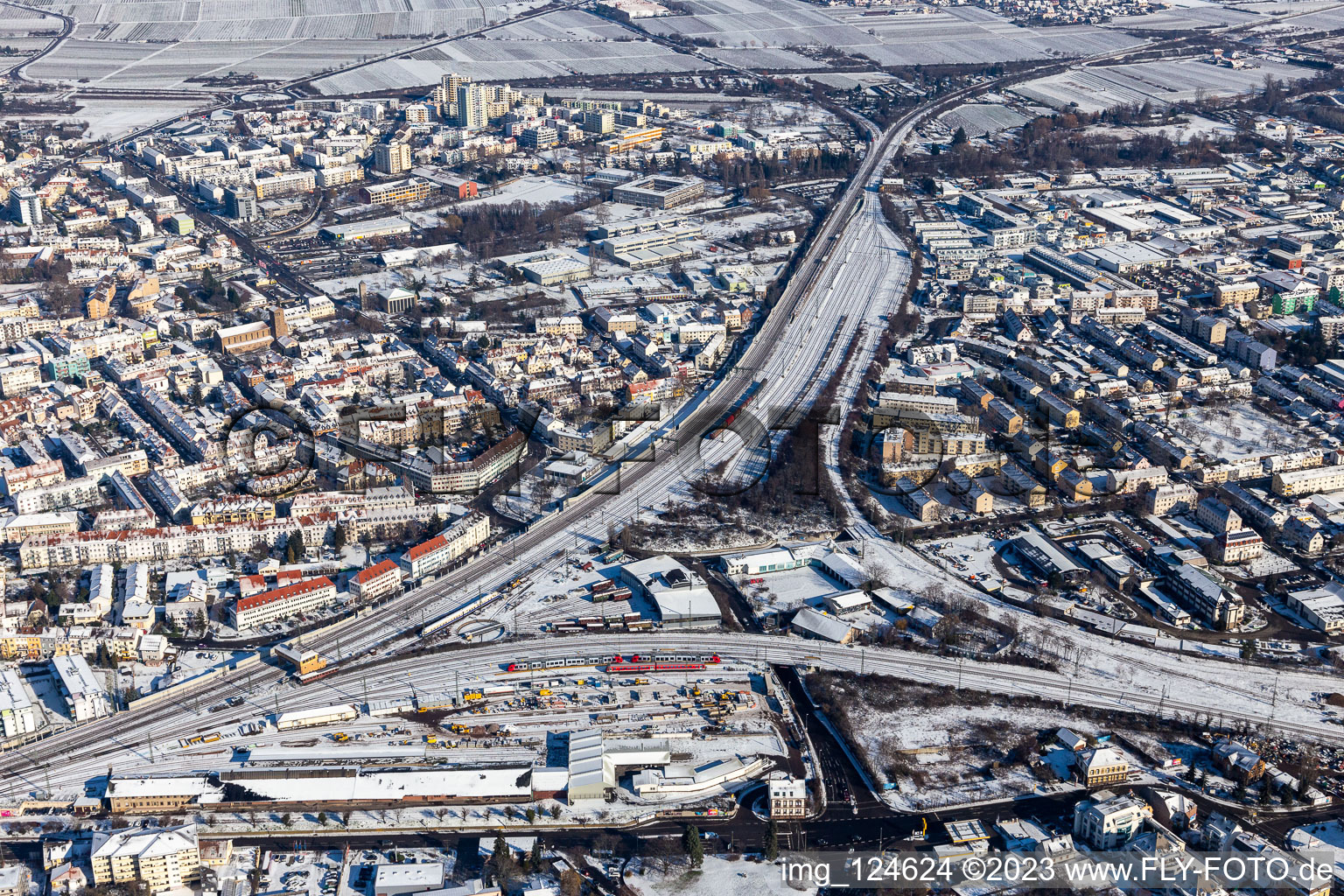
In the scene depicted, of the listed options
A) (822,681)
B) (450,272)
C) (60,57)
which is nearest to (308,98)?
(60,57)

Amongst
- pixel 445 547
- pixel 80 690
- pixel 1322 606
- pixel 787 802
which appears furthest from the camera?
pixel 445 547

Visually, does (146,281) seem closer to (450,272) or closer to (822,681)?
(450,272)

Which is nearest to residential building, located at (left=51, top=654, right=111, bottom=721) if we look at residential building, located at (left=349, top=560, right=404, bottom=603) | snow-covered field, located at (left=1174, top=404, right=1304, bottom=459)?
residential building, located at (left=349, top=560, right=404, bottom=603)

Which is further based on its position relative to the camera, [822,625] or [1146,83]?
[1146,83]

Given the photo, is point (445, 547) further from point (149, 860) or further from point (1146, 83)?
point (1146, 83)

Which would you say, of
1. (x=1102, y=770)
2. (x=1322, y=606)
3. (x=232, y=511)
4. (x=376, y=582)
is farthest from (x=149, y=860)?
(x=1322, y=606)

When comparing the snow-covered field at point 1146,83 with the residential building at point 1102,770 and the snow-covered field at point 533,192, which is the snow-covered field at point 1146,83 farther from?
the residential building at point 1102,770

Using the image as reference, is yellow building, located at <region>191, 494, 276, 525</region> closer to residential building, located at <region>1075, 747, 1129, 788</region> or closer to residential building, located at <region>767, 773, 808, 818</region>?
residential building, located at <region>767, 773, 808, 818</region>

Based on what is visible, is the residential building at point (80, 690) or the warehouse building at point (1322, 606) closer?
the residential building at point (80, 690)

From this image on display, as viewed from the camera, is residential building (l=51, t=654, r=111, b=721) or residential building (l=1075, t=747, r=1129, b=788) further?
residential building (l=51, t=654, r=111, b=721)

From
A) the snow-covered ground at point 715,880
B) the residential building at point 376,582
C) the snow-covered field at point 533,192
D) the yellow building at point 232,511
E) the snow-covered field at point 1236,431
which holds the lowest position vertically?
the snow-covered ground at point 715,880

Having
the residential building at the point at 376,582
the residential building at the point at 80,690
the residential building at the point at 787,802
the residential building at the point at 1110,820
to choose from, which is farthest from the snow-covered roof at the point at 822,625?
the residential building at the point at 80,690
